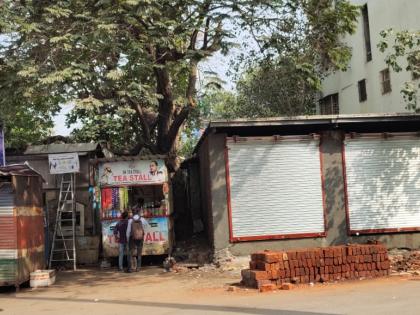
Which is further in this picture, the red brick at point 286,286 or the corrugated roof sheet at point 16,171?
the corrugated roof sheet at point 16,171

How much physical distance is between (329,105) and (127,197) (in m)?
17.3

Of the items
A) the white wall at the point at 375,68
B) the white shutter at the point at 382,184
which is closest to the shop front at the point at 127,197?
the white shutter at the point at 382,184

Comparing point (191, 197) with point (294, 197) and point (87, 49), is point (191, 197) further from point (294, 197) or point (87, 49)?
point (87, 49)

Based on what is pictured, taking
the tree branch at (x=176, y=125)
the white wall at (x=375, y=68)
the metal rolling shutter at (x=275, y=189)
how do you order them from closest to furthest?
1. the metal rolling shutter at (x=275, y=189)
2. the tree branch at (x=176, y=125)
3. the white wall at (x=375, y=68)

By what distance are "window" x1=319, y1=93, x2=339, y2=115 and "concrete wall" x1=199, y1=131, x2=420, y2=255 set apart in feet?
49.3

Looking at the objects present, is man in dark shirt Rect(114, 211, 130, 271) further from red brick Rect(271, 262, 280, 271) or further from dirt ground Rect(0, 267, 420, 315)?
red brick Rect(271, 262, 280, 271)

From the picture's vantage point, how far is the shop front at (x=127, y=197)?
1555cm


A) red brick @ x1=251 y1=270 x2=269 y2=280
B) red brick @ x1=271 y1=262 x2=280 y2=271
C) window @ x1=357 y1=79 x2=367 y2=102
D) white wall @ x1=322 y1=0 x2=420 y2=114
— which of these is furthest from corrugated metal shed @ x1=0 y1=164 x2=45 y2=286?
window @ x1=357 y1=79 x2=367 y2=102

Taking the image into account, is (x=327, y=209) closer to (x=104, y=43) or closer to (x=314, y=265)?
(x=314, y=265)

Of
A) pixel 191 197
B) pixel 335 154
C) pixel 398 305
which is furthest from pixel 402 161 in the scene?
pixel 191 197

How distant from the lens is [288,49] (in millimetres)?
16172

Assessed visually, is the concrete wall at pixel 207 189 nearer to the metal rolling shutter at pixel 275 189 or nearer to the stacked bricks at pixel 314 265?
the metal rolling shutter at pixel 275 189

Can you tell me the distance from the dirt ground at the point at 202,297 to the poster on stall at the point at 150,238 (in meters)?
1.61

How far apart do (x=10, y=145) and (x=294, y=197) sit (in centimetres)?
1118
